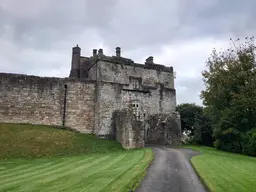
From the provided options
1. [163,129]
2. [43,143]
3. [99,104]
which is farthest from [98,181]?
[163,129]

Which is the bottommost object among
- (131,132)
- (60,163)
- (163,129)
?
(60,163)

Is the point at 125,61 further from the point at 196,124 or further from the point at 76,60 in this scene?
the point at 196,124

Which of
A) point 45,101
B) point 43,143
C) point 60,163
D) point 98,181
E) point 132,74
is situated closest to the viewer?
point 98,181

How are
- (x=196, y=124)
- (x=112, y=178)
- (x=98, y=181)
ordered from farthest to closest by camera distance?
(x=196, y=124) < (x=112, y=178) < (x=98, y=181)

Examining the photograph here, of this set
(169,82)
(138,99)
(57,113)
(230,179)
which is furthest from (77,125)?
(230,179)

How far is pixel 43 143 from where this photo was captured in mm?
22422

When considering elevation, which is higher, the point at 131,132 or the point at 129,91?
the point at 129,91

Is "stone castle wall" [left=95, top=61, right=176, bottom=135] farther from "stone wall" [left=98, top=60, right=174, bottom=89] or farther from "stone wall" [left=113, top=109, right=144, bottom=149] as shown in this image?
"stone wall" [left=113, top=109, right=144, bottom=149]

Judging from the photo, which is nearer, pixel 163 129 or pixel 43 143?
pixel 43 143

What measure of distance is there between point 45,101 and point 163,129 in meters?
12.8

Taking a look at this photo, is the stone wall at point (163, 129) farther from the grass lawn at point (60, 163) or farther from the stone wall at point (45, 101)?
the stone wall at point (45, 101)

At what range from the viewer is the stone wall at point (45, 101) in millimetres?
27625

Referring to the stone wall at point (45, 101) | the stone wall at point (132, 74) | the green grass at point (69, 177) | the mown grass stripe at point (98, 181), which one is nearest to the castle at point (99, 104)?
the stone wall at point (45, 101)

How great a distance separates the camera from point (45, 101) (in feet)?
94.0
